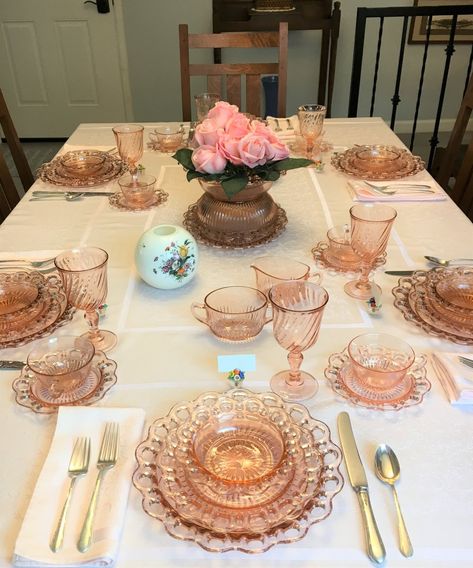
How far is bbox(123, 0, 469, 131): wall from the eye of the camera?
354 cm

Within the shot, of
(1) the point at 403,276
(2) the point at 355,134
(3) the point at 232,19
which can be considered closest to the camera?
(1) the point at 403,276

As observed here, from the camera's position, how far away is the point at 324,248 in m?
1.24

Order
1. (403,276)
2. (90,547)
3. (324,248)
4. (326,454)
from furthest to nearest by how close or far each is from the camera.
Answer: (324,248)
(403,276)
(326,454)
(90,547)

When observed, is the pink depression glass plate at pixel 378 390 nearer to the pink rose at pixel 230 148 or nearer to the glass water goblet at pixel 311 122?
the pink rose at pixel 230 148

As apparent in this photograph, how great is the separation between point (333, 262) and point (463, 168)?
0.81 metres

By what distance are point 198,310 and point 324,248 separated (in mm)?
366

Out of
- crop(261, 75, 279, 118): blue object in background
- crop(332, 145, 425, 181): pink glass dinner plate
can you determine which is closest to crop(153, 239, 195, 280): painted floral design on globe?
crop(332, 145, 425, 181): pink glass dinner plate

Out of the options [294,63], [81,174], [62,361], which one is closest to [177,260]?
[62,361]

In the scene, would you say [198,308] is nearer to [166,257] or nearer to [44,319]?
[166,257]

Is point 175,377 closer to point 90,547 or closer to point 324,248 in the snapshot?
point 90,547

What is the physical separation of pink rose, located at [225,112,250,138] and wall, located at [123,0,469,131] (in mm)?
2757

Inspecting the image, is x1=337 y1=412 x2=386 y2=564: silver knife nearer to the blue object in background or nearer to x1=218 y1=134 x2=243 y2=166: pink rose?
x1=218 y1=134 x2=243 y2=166: pink rose

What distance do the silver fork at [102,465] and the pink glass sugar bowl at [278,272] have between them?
1.29ft

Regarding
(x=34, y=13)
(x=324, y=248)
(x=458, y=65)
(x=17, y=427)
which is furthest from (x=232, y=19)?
(x=17, y=427)
